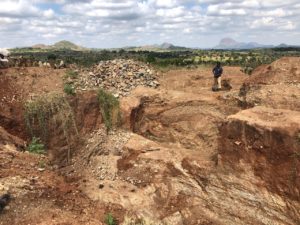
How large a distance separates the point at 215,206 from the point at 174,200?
1.68 m

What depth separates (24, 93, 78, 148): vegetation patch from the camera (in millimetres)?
20562

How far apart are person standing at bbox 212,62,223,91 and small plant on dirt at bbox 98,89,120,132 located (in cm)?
567

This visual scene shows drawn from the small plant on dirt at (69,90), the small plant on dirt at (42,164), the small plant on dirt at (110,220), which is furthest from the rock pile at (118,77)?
the small plant on dirt at (110,220)

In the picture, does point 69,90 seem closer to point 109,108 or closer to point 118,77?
point 109,108

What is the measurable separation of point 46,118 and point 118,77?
17.2 feet

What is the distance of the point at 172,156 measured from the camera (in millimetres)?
18250

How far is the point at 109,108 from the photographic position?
21.5 m

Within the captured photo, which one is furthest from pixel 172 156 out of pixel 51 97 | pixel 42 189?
pixel 51 97

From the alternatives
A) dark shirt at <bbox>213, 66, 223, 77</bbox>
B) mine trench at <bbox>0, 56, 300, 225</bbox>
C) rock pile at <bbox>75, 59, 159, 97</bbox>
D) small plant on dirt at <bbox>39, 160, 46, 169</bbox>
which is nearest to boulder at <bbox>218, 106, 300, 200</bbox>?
mine trench at <bbox>0, 56, 300, 225</bbox>

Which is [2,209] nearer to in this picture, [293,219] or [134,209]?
[134,209]

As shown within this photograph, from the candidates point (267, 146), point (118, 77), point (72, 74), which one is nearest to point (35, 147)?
point (72, 74)

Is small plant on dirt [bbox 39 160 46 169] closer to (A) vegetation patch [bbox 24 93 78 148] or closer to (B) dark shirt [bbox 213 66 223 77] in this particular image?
(A) vegetation patch [bbox 24 93 78 148]

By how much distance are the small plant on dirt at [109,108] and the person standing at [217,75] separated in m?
5.67

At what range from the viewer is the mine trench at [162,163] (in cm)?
1420
